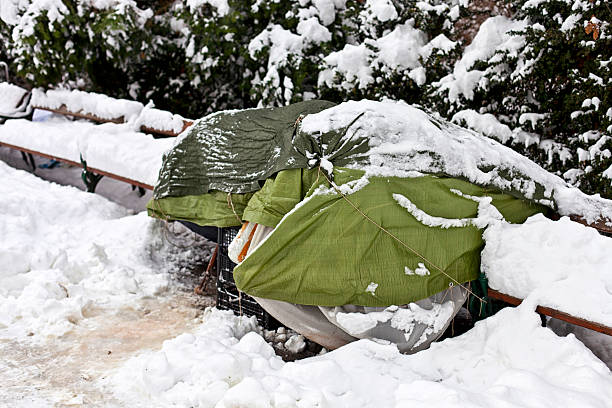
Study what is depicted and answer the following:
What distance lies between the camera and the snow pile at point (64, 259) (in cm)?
389

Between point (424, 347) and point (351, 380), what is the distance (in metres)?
0.64

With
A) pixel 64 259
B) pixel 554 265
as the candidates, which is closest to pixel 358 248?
pixel 554 265

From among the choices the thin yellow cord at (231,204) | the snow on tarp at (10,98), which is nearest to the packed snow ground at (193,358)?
the thin yellow cord at (231,204)

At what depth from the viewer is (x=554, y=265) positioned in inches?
119

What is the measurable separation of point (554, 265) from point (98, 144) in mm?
4852

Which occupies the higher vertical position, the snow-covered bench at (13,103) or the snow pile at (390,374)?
the snow-covered bench at (13,103)

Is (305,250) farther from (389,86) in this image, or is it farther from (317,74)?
(317,74)

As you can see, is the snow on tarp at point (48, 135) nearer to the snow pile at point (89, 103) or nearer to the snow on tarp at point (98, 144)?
the snow on tarp at point (98, 144)

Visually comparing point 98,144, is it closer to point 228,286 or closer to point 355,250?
point 228,286

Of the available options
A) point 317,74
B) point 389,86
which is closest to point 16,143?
point 317,74

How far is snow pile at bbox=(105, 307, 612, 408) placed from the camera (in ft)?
8.19

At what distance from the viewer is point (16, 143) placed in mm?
7504

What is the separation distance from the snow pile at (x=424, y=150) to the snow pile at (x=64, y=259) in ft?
6.77

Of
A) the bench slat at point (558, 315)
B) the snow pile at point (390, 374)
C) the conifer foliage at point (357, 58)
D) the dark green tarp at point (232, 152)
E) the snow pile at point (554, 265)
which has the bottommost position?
the snow pile at point (390, 374)
